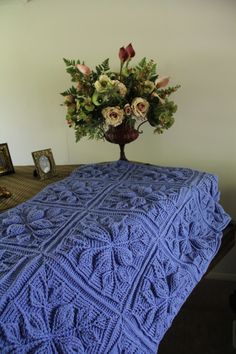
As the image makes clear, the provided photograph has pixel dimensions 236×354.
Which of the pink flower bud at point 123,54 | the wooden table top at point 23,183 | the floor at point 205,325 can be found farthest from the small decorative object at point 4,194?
the floor at point 205,325

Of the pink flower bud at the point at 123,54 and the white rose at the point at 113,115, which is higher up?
the pink flower bud at the point at 123,54

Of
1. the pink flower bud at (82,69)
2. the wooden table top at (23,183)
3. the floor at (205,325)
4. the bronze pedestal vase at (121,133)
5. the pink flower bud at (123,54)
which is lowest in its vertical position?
the floor at (205,325)

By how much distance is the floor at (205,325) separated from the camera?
4.90 ft

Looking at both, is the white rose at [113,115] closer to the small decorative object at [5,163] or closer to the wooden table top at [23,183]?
the wooden table top at [23,183]

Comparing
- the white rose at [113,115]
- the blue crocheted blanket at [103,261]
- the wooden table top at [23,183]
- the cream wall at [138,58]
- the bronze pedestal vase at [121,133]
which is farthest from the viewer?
the cream wall at [138,58]

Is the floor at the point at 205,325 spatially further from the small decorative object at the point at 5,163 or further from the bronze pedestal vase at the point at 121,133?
the small decorative object at the point at 5,163

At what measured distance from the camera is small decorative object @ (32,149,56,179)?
1.36m

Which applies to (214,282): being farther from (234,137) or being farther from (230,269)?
(234,137)

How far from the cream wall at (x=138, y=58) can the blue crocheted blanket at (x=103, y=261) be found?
492 mm

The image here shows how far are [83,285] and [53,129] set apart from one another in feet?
4.35

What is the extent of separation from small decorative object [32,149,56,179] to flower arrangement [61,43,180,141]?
0.17 m

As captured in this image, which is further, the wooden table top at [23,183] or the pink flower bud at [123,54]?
the pink flower bud at [123,54]

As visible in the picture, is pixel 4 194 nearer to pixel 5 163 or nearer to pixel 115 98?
pixel 5 163

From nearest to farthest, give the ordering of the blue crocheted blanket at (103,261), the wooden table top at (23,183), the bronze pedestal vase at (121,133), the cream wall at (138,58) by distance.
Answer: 1. the blue crocheted blanket at (103,261)
2. the wooden table top at (23,183)
3. the bronze pedestal vase at (121,133)
4. the cream wall at (138,58)
